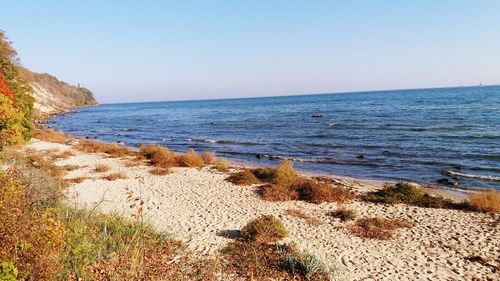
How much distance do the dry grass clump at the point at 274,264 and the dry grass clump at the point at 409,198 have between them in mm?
7435

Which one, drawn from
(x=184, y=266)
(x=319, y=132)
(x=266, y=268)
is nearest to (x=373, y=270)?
(x=266, y=268)

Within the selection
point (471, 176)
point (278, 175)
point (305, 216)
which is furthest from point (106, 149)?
point (471, 176)

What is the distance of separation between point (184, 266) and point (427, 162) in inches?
836

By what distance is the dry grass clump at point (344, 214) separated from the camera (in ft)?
42.7

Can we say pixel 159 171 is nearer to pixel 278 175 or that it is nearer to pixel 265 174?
pixel 265 174

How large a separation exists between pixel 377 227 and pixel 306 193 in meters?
4.43

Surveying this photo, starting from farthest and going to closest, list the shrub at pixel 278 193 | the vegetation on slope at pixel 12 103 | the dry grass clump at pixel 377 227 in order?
the vegetation on slope at pixel 12 103
the shrub at pixel 278 193
the dry grass clump at pixel 377 227

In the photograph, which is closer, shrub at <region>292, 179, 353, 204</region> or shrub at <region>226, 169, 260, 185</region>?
shrub at <region>292, 179, 353, 204</region>

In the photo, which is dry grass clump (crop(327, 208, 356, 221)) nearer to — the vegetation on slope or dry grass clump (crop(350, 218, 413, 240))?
dry grass clump (crop(350, 218, 413, 240))

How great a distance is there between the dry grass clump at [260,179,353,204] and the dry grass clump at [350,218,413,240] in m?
2.79

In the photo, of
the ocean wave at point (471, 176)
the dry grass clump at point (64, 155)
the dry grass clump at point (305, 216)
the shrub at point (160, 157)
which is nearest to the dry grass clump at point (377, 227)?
the dry grass clump at point (305, 216)

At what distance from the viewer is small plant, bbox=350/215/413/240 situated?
1131 centimetres

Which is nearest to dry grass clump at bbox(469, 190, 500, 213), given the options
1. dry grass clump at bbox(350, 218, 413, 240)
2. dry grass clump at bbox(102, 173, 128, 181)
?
dry grass clump at bbox(350, 218, 413, 240)

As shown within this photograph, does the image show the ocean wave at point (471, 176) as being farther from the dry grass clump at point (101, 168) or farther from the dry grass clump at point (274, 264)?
the dry grass clump at point (101, 168)
